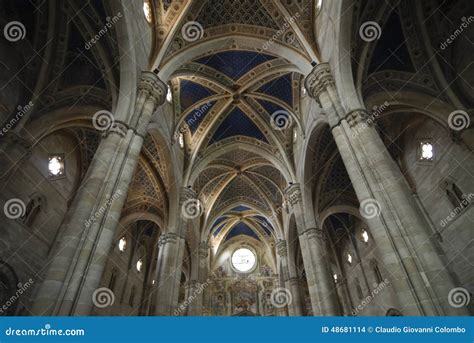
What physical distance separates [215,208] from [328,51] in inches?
616

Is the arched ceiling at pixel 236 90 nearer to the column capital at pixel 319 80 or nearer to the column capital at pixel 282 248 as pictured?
the column capital at pixel 319 80

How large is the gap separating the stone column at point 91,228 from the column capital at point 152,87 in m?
1.04

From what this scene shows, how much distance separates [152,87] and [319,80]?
247 inches

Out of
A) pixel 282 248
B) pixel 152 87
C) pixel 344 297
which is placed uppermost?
pixel 282 248

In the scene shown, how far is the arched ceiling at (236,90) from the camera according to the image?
1271 cm

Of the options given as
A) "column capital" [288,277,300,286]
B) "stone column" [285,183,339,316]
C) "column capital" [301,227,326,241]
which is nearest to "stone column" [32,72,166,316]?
"stone column" [285,183,339,316]

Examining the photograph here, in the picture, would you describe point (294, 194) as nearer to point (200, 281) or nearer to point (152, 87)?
point (200, 281)

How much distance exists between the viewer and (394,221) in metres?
6.78

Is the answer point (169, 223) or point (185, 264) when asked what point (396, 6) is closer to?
point (169, 223)

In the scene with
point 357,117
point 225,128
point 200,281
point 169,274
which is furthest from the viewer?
point 200,281

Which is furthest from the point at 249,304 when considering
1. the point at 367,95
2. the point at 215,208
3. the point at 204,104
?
the point at 367,95

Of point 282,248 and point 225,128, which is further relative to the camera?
point 282,248

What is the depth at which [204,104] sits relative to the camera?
1731cm

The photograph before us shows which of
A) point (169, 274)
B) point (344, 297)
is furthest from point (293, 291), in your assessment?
point (169, 274)
